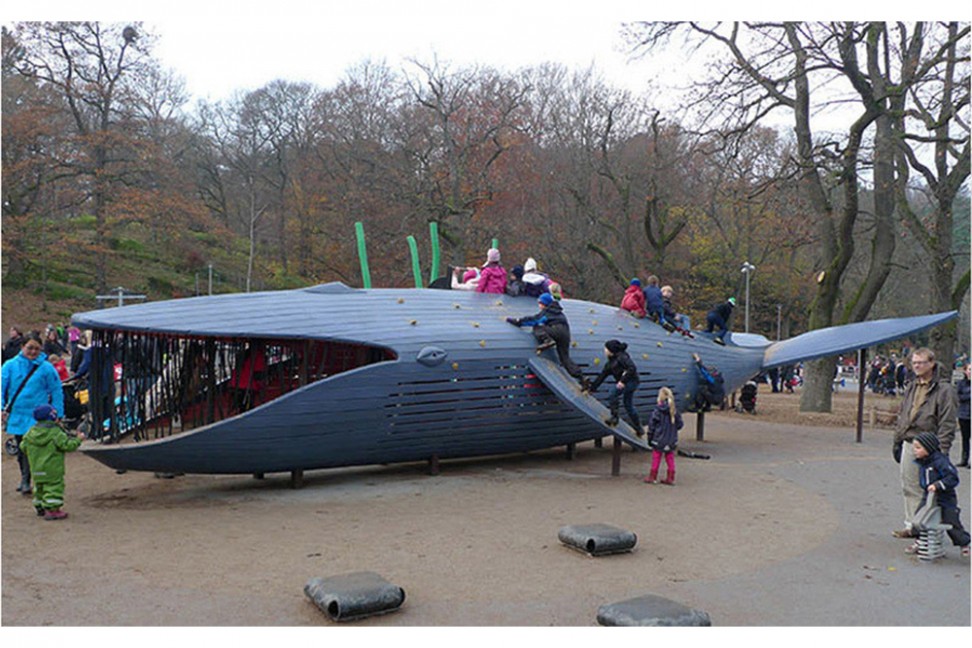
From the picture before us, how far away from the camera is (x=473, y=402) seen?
452 inches

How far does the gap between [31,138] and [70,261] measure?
26.5 feet

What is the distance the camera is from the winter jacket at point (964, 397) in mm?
14047

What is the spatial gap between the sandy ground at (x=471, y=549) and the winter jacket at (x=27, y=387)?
3.64 ft

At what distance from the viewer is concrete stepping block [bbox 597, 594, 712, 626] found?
5.70 metres

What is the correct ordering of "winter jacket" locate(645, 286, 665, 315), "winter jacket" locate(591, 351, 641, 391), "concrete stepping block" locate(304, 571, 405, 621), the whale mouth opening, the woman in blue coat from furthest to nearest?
"winter jacket" locate(645, 286, 665, 315) → "winter jacket" locate(591, 351, 641, 391) → the whale mouth opening → the woman in blue coat → "concrete stepping block" locate(304, 571, 405, 621)

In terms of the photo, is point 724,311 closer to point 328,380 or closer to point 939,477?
point 939,477

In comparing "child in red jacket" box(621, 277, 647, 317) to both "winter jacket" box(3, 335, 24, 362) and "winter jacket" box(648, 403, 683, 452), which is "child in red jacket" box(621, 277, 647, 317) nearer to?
"winter jacket" box(648, 403, 683, 452)

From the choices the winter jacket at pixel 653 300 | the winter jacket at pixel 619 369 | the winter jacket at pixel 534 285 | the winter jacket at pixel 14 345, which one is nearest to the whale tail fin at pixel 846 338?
the winter jacket at pixel 653 300

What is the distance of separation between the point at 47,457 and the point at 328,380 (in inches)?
129

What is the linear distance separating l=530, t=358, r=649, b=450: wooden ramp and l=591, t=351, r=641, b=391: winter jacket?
33 centimetres

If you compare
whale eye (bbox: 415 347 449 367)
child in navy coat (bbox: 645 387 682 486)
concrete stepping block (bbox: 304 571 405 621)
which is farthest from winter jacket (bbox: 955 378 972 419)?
concrete stepping block (bbox: 304 571 405 621)

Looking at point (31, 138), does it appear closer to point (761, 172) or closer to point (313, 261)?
point (313, 261)

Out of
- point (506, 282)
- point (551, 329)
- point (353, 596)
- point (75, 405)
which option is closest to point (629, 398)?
point (551, 329)

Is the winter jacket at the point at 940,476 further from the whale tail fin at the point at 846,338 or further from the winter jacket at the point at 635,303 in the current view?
the whale tail fin at the point at 846,338
